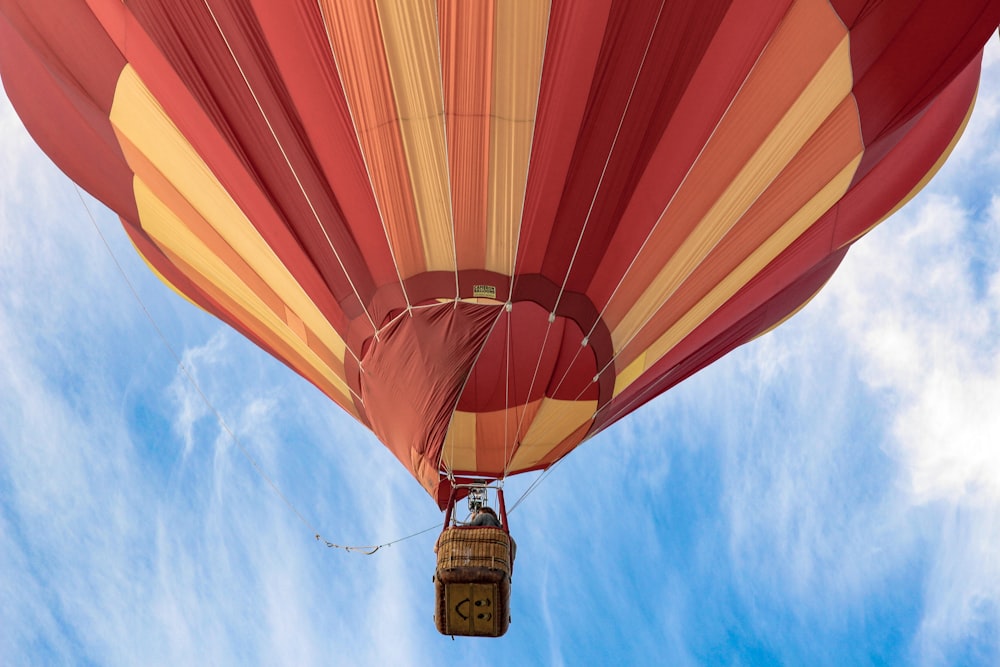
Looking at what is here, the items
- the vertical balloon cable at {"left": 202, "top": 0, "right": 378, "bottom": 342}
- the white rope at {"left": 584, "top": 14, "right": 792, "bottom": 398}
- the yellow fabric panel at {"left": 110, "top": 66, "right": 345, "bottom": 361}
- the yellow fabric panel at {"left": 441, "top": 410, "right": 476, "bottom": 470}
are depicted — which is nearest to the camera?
the vertical balloon cable at {"left": 202, "top": 0, "right": 378, "bottom": 342}

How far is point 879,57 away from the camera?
539cm

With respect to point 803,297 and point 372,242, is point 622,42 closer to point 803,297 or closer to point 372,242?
point 372,242

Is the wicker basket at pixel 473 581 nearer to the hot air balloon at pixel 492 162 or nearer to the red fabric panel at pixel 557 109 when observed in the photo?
the hot air balloon at pixel 492 162

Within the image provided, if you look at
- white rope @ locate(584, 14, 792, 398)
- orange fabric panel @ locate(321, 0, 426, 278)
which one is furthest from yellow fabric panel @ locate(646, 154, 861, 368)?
orange fabric panel @ locate(321, 0, 426, 278)

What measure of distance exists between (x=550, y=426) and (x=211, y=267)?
2453 millimetres

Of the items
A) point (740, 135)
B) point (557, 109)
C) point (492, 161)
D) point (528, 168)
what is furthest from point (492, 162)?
point (740, 135)

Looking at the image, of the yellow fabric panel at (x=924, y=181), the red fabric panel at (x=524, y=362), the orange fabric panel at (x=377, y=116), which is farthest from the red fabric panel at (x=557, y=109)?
Result: the yellow fabric panel at (x=924, y=181)

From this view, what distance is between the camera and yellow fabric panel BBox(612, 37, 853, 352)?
547 centimetres

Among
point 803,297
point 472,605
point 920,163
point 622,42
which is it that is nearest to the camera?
point 622,42

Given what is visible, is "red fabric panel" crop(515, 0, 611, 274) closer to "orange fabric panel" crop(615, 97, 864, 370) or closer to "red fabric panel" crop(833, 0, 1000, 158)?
"orange fabric panel" crop(615, 97, 864, 370)

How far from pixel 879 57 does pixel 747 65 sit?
698 millimetres

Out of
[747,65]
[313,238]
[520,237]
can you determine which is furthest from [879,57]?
[313,238]

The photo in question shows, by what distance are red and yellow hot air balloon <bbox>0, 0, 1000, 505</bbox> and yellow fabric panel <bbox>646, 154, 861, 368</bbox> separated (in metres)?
0.02

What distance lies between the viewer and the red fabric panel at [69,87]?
18.9ft
